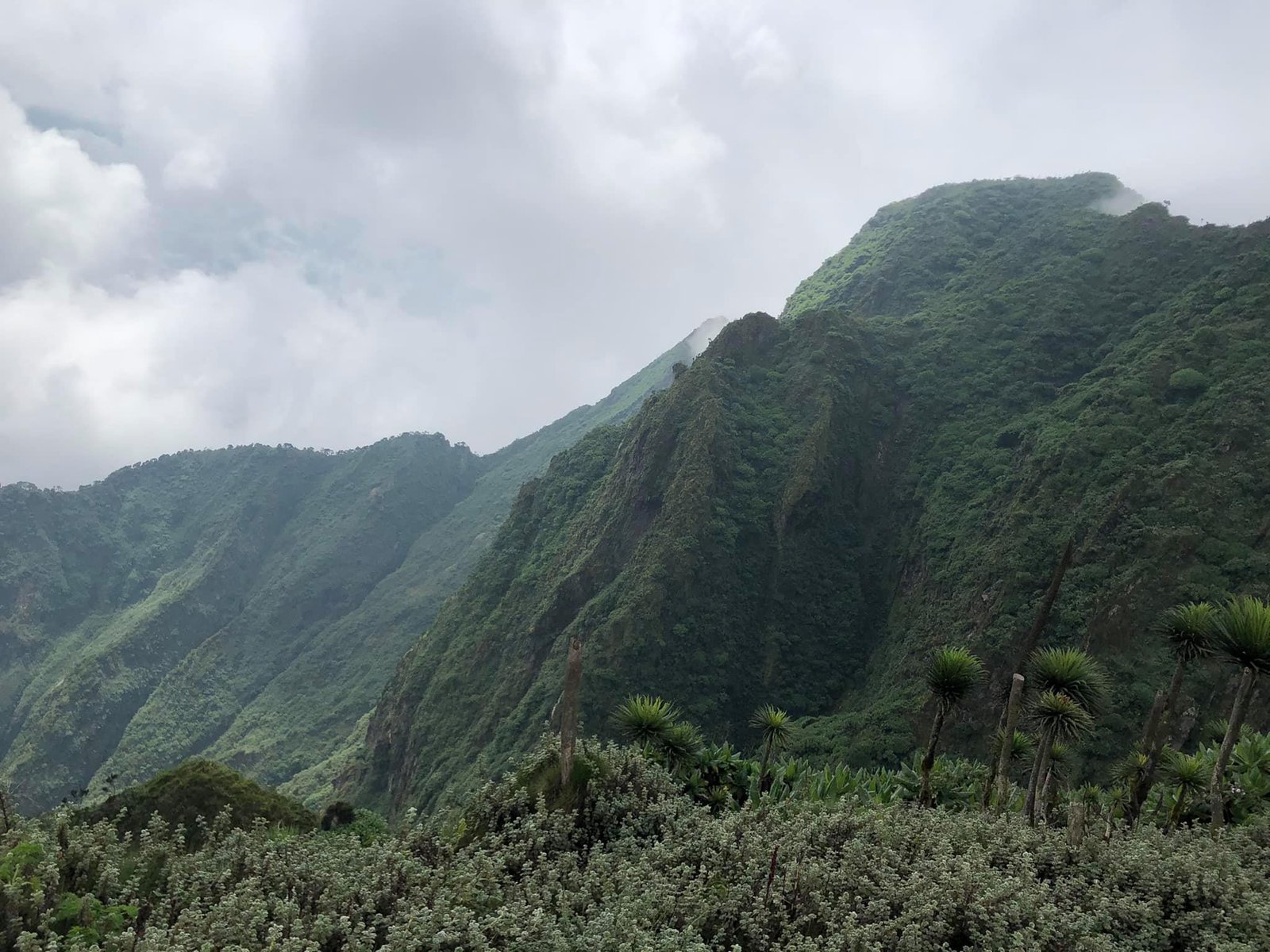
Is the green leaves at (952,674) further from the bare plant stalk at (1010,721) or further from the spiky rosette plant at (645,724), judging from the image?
the spiky rosette plant at (645,724)

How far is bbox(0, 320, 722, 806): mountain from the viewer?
10944 centimetres

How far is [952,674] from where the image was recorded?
15.3 metres

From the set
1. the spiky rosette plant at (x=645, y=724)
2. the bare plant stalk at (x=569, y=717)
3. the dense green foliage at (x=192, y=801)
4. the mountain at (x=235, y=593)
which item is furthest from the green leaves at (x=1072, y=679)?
the mountain at (x=235, y=593)

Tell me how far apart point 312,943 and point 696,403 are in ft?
206

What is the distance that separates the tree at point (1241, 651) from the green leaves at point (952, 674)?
4145 millimetres

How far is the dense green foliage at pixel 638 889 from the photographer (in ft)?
22.5

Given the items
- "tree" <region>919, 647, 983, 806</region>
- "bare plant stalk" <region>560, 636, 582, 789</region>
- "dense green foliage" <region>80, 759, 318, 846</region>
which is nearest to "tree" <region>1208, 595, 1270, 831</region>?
"tree" <region>919, 647, 983, 806</region>

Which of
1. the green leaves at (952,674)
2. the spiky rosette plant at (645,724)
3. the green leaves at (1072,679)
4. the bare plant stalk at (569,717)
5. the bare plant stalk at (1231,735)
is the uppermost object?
the bare plant stalk at (569,717)

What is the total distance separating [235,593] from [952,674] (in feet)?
522

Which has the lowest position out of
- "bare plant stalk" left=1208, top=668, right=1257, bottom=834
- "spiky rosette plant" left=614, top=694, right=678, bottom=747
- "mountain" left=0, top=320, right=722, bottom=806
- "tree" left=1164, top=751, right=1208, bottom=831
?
"tree" left=1164, top=751, right=1208, bottom=831

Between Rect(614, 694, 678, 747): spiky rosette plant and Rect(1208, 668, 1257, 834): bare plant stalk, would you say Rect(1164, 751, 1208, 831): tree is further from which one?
Rect(614, 694, 678, 747): spiky rosette plant

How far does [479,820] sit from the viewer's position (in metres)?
11.4

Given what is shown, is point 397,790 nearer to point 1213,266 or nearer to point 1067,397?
point 1067,397

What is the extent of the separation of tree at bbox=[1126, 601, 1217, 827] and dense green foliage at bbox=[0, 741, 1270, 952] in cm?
387
